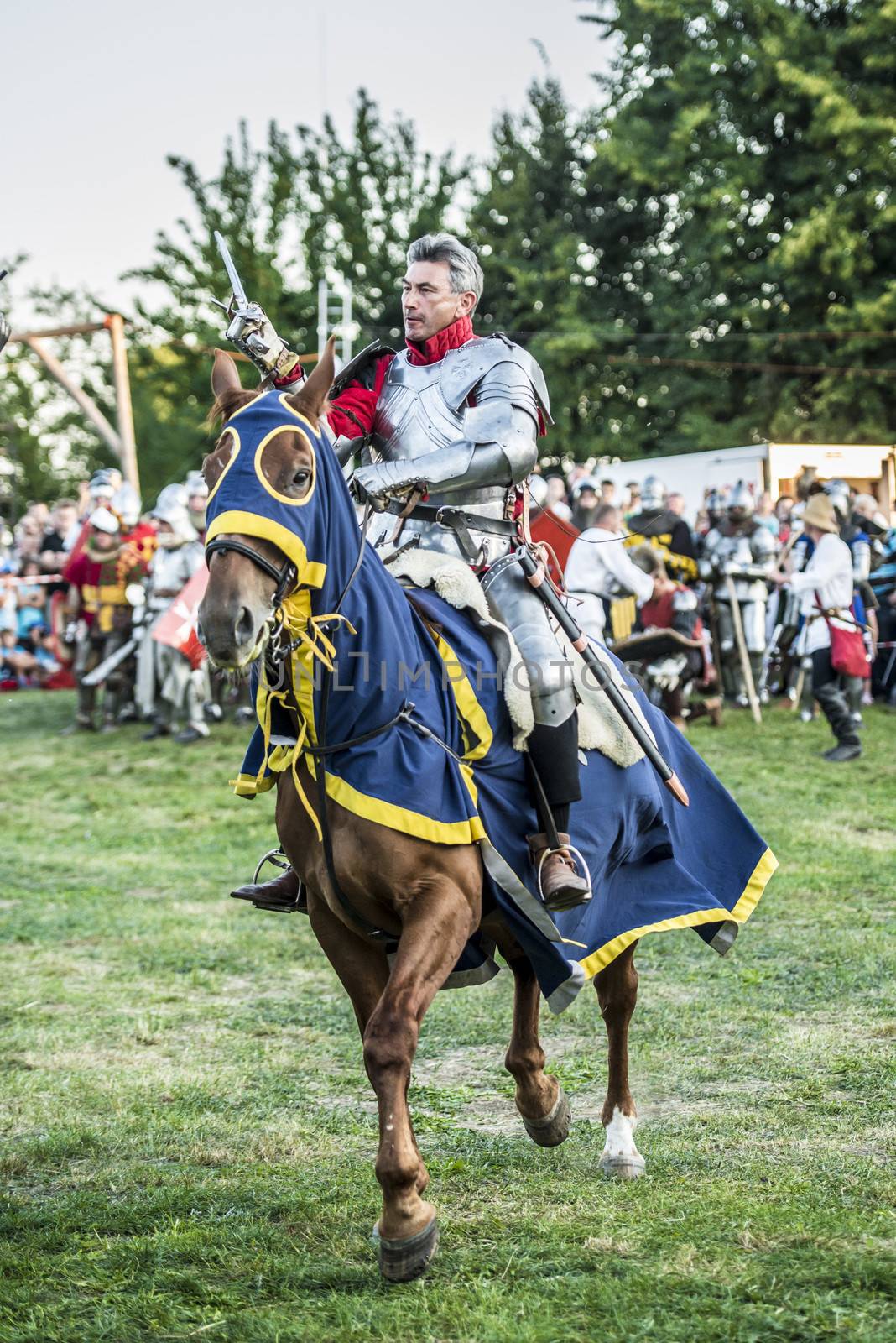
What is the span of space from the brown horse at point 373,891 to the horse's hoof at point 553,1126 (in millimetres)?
759

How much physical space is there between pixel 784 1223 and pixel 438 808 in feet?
4.64

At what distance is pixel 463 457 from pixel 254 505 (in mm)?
835

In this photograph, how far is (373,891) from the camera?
3824 mm

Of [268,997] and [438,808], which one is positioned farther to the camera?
[268,997]

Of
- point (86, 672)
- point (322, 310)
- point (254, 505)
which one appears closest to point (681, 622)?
point (86, 672)

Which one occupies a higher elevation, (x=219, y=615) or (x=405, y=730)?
(x=219, y=615)

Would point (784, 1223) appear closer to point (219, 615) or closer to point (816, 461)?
point (219, 615)

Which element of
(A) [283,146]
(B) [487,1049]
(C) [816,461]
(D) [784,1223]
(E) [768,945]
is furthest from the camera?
(A) [283,146]

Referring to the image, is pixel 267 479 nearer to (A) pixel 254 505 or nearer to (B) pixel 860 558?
(A) pixel 254 505

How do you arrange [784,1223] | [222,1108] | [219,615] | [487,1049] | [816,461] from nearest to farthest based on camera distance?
[219,615] → [784,1223] → [222,1108] → [487,1049] → [816,461]

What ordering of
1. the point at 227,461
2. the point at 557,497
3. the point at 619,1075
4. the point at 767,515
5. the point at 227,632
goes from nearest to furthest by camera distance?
1. the point at 227,632
2. the point at 227,461
3. the point at 619,1075
4. the point at 557,497
5. the point at 767,515

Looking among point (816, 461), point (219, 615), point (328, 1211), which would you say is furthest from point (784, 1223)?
point (816, 461)

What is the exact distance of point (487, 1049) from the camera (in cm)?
600

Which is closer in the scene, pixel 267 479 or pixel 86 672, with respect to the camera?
pixel 267 479
